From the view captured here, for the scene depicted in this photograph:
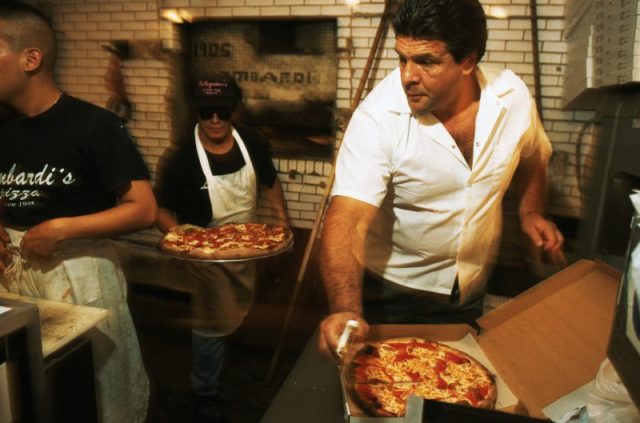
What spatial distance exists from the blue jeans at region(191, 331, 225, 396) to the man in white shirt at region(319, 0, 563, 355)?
1.35 m

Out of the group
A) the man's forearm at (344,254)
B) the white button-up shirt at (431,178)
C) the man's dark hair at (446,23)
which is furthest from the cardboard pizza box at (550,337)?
the man's dark hair at (446,23)

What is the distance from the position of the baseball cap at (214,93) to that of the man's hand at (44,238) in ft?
4.88

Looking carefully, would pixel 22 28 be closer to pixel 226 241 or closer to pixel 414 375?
pixel 226 241

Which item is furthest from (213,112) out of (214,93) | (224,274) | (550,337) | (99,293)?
(550,337)

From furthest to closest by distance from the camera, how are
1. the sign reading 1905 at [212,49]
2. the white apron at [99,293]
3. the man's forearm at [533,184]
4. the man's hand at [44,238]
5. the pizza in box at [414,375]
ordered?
the sign reading 1905 at [212,49], the man's forearm at [533,184], the white apron at [99,293], the man's hand at [44,238], the pizza in box at [414,375]

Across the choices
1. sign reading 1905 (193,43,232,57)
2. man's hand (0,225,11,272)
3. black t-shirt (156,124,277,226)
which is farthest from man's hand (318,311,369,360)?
sign reading 1905 (193,43,232,57)

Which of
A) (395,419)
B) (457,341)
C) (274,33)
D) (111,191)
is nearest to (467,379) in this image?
(457,341)

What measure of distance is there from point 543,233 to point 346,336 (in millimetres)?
1312

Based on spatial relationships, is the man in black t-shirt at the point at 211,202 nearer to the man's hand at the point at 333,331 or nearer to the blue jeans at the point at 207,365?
the blue jeans at the point at 207,365

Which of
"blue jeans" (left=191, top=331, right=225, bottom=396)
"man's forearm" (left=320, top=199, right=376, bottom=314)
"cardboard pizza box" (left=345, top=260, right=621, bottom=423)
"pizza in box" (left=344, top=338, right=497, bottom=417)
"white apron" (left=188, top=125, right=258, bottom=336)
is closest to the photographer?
"cardboard pizza box" (left=345, top=260, right=621, bottom=423)

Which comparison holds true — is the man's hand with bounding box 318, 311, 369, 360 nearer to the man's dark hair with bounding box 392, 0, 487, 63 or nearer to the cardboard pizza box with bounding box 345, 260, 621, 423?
the cardboard pizza box with bounding box 345, 260, 621, 423

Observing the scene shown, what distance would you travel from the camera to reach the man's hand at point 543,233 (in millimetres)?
2002

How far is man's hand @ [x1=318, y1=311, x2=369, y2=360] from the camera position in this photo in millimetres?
1219

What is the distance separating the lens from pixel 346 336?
1.18 metres
